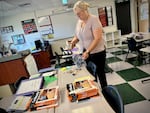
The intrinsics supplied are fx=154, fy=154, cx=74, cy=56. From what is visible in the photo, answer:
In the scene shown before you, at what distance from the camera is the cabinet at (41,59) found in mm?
5199

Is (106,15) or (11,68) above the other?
(106,15)

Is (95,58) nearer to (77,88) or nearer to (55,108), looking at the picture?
(77,88)

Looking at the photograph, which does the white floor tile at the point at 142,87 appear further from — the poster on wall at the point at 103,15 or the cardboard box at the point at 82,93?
the poster on wall at the point at 103,15

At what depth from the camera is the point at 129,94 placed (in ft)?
8.89

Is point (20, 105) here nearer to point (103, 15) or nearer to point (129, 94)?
point (129, 94)

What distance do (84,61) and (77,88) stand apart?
91cm

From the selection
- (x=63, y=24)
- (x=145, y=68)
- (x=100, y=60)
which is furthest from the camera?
(x=63, y=24)

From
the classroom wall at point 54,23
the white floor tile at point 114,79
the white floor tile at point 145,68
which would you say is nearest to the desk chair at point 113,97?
the white floor tile at point 114,79

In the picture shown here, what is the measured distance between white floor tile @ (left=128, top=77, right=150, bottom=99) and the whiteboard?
4293 millimetres

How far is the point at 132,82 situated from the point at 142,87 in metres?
0.30

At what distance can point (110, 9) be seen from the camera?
22.1 feet

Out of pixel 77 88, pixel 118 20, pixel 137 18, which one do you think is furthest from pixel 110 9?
pixel 77 88

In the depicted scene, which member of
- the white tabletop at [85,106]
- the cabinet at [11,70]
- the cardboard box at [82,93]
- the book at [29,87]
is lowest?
the cabinet at [11,70]

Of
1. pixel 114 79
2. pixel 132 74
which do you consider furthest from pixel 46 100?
pixel 132 74
